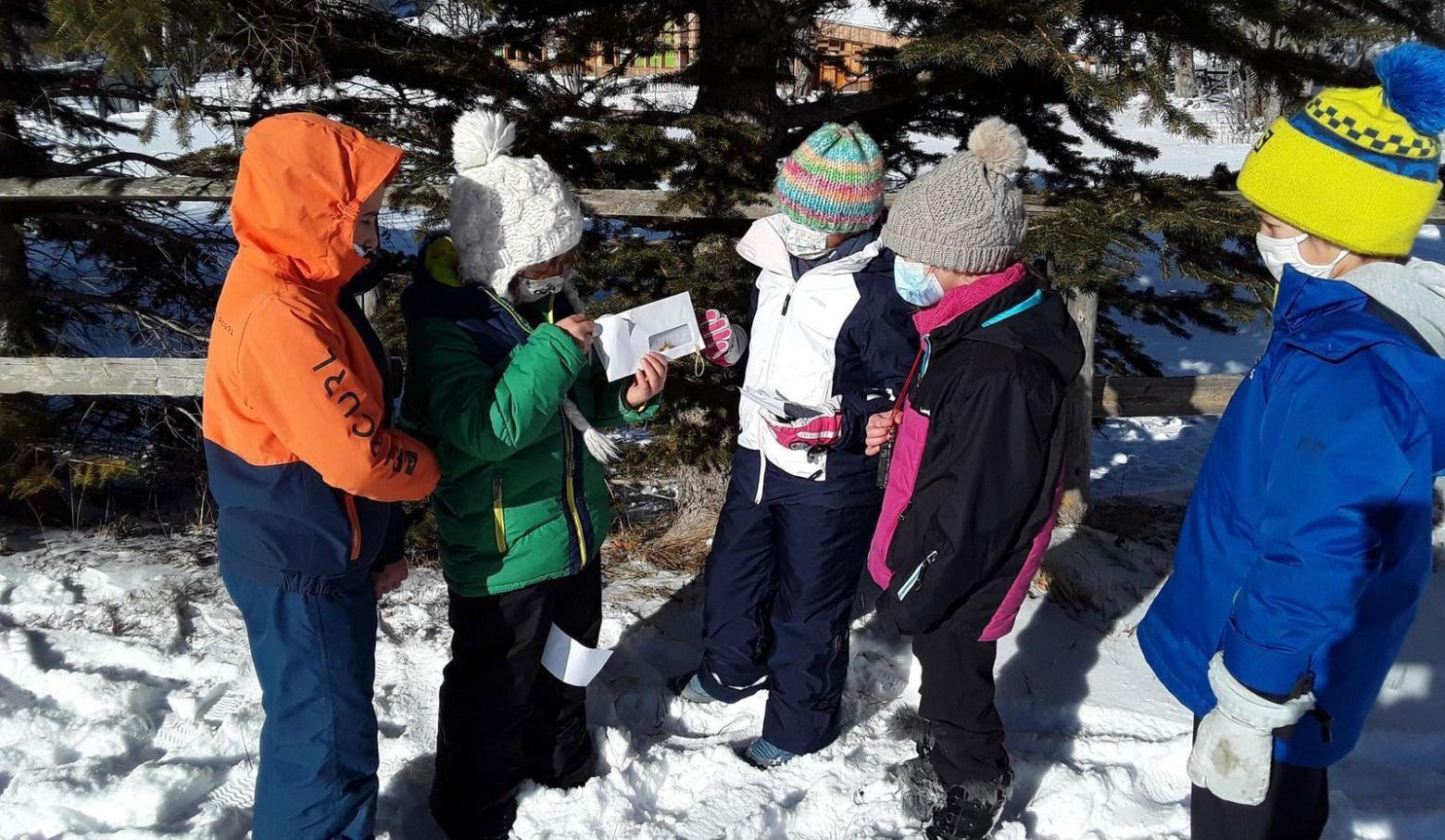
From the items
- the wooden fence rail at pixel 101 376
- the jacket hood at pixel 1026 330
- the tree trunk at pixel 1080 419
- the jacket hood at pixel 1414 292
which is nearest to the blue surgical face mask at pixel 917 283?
the jacket hood at pixel 1026 330

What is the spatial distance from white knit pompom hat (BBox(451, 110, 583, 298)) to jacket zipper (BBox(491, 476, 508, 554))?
1.62 feet

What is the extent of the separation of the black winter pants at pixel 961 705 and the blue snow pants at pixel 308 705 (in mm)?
1509

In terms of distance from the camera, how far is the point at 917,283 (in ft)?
8.55

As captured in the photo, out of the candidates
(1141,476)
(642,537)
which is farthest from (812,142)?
(1141,476)

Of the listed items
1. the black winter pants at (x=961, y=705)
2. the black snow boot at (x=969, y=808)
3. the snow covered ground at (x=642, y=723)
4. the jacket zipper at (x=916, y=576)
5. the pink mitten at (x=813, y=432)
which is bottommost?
the snow covered ground at (x=642, y=723)

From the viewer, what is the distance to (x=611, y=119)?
13.0 feet

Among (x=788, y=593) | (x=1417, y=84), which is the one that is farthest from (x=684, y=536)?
(x=1417, y=84)

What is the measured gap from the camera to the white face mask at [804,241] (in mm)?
2832

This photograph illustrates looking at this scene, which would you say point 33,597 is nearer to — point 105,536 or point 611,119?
point 105,536

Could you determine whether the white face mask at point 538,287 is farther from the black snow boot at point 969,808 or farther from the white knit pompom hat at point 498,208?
the black snow boot at point 969,808

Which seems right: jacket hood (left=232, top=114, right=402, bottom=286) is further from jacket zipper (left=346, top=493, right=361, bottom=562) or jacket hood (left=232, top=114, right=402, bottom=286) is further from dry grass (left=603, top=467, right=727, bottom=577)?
dry grass (left=603, top=467, right=727, bottom=577)

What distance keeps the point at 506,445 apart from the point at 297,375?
52cm

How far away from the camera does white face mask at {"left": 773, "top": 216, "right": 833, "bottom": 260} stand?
283 centimetres

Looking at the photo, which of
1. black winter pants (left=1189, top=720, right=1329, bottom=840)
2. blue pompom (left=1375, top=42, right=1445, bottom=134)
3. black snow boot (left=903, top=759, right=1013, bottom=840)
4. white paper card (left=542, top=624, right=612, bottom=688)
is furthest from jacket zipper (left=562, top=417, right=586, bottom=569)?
blue pompom (left=1375, top=42, right=1445, bottom=134)
